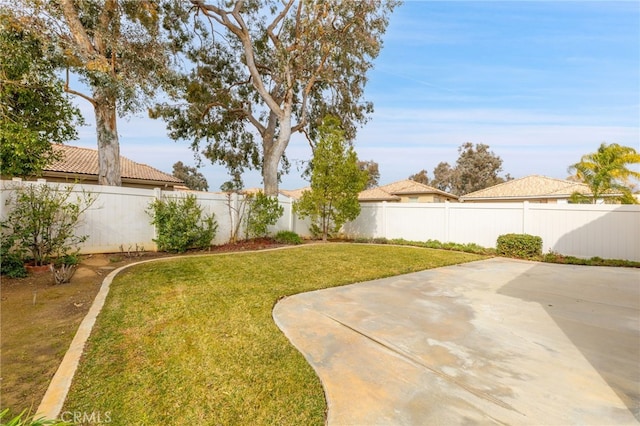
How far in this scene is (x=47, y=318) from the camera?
12.1ft

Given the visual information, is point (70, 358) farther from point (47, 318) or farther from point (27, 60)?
point (27, 60)

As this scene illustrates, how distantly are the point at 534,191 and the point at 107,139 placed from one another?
2368 centimetres

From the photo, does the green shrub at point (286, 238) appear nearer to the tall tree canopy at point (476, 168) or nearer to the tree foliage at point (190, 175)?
the tall tree canopy at point (476, 168)

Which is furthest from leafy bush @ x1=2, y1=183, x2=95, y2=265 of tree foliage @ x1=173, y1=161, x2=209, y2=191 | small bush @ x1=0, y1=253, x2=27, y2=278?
tree foliage @ x1=173, y1=161, x2=209, y2=191

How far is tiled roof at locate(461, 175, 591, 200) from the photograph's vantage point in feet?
61.6

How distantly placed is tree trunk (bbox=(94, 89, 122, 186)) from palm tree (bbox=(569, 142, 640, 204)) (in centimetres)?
1757

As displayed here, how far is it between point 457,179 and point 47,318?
41818 mm

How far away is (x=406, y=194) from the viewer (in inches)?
1055

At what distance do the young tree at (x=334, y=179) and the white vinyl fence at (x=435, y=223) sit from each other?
1.25 m

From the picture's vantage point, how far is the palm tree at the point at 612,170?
1195 centimetres

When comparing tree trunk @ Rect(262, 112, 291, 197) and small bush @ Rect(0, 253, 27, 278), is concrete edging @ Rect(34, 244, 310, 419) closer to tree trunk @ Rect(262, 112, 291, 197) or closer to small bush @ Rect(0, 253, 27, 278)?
small bush @ Rect(0, 253, 27, 278)

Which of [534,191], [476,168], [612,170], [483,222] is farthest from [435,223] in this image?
[476,168]

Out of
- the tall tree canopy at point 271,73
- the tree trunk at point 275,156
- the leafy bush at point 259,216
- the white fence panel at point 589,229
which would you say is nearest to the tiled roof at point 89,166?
the tall tree canopy at point 271,73

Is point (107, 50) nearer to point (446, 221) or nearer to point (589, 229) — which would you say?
point (446, 221)
